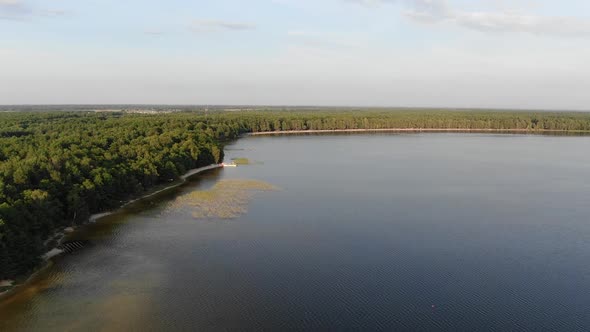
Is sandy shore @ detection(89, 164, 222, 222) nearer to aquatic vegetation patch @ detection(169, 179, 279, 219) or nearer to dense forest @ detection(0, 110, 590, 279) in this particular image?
dense forest @ detection(0, 110, 590, 279)

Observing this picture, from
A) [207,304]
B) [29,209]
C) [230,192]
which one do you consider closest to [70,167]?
[29,209]

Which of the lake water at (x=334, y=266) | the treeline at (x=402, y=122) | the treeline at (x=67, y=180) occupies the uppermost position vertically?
the treeline at (x=402, y=122)

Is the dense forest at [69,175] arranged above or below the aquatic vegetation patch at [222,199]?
above

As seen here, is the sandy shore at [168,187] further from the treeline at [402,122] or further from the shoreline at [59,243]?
the treeline at [402,122]

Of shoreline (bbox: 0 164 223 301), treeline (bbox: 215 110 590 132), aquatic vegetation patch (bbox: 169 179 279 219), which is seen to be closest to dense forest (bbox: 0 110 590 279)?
shoreline (bbox: 0 164 223 301)

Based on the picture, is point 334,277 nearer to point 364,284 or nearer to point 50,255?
point 364,284

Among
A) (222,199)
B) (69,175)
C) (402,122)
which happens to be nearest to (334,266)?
(222,199)

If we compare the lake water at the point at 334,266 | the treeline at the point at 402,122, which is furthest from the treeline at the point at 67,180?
the treeline at the point at 402,122
